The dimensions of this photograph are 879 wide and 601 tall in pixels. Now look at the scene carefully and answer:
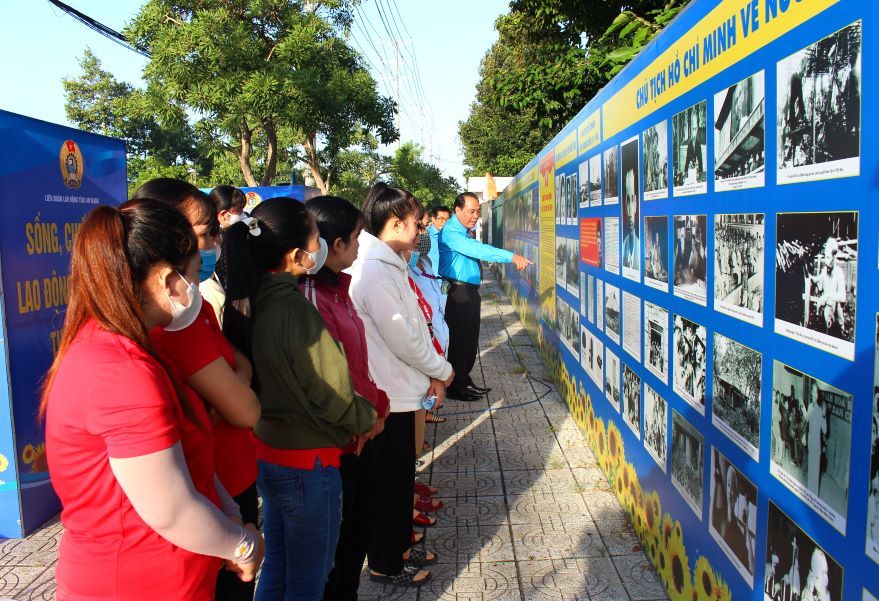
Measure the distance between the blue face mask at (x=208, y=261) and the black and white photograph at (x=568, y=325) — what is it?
316cm

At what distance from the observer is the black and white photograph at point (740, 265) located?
1984 millimetres

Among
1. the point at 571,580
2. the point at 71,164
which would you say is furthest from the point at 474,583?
the point at 71,164

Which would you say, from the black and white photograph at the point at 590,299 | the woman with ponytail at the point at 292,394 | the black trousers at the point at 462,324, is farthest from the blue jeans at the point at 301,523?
the black trousers at the point at 462,324

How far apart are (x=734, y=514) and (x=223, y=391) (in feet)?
5.45

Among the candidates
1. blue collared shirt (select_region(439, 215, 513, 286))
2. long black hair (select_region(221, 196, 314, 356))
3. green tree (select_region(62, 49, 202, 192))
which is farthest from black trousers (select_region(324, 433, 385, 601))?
green tree (select_region(62, 49, 202, 192))

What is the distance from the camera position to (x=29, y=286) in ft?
12.6

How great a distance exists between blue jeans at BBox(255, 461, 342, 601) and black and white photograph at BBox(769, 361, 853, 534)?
4.45 feet

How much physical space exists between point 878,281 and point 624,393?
2416 millimetres

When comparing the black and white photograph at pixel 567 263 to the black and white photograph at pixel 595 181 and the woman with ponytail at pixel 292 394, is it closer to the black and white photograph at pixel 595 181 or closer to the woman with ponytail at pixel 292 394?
the black and white photograph at pixel 595 181

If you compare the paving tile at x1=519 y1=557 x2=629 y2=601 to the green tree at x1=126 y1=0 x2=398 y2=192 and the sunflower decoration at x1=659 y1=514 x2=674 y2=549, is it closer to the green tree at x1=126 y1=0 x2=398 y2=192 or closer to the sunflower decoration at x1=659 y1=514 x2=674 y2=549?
the sunflower decoration at x1=659 y1=514 x2=674 y2=549

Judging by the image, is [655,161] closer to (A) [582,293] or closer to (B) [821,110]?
(B) [821,110]

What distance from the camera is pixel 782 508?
6.27 ft

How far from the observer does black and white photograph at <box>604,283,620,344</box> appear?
386cm

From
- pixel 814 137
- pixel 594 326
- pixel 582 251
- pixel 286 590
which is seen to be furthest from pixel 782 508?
pixel 582 251
